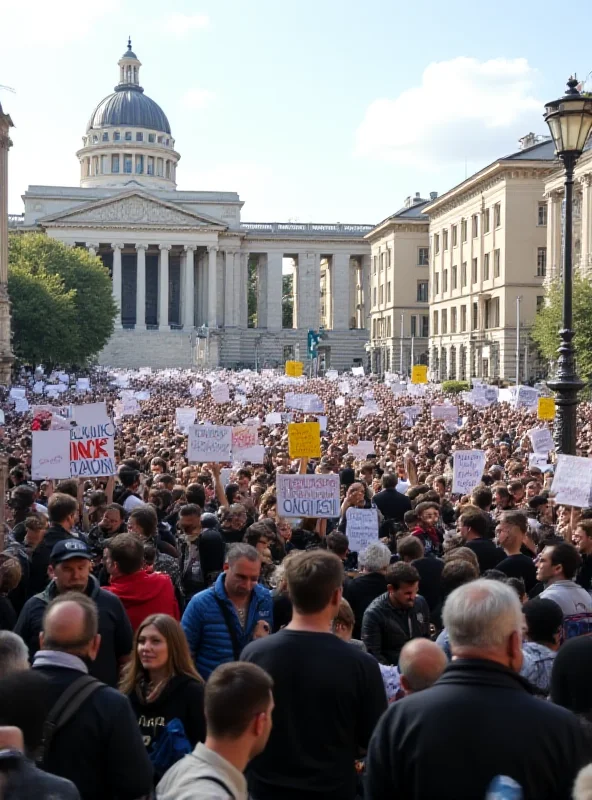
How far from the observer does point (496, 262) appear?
71.8 meters

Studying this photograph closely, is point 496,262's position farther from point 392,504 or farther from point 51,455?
point 392,504

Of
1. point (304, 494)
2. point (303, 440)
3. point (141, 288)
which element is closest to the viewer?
point (304, 494)

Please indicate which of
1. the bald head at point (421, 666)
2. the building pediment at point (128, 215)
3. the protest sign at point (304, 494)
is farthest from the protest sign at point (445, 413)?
the building pediment at point (128, 215)

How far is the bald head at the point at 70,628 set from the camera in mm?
4805

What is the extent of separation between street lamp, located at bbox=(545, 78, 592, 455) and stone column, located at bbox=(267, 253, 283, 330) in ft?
354

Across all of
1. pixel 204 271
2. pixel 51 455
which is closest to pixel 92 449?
pixel 51 455

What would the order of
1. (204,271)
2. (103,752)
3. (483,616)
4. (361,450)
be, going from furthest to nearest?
(204,271)
(361,450)
(103,752)
(483,616)

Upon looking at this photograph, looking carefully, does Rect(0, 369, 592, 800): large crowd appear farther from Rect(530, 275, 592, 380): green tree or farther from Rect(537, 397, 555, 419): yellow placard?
Rect(530, 275, 592, 380): green tree

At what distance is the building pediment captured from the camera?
114 metres

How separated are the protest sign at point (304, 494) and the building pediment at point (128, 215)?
105m

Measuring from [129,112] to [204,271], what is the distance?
97.9 ft

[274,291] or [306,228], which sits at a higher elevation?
[306,228]

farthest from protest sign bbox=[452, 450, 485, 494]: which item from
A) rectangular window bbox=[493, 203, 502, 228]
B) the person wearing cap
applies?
rectangular window bbox=[493, 203, 502, 228]

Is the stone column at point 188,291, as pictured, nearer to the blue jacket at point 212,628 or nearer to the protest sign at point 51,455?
the protest sign at point 51,455
